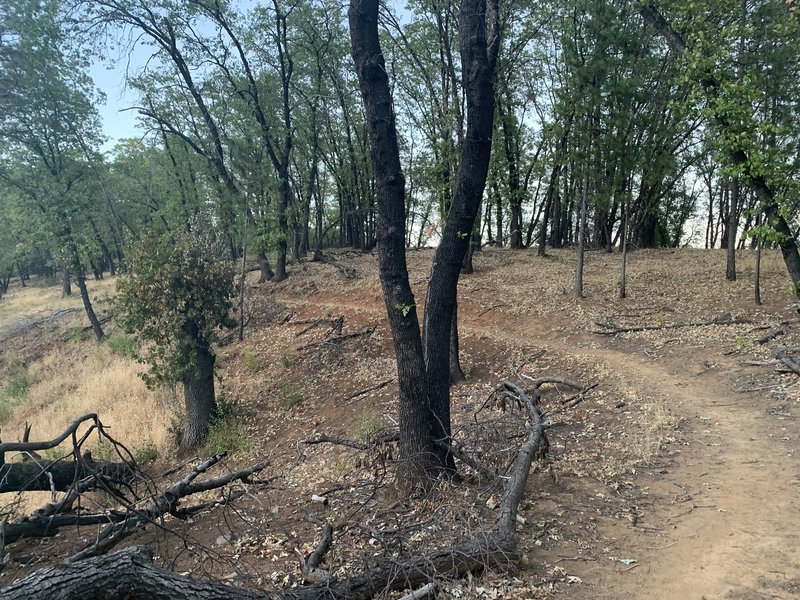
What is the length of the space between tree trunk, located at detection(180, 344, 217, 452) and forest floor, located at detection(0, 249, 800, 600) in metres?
0.62

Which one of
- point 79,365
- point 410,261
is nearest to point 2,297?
point 79,365

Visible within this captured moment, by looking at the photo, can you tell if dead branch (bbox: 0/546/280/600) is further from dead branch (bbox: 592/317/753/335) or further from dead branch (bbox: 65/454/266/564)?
dead branch (bbox: 592/317/753/335)

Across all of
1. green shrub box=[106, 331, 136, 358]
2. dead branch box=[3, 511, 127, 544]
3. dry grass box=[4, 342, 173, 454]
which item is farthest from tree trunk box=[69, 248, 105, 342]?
dead branch box=[3, 511, 127, 544]

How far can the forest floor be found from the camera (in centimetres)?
390

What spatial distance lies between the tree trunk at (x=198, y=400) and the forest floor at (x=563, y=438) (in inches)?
24.6

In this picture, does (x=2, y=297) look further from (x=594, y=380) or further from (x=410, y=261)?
(x=594, y=380)

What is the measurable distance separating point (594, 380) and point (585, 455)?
3.21 metres

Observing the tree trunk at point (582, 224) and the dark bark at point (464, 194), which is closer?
the dark bark at point (464, 194)

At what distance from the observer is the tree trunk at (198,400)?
10.1m

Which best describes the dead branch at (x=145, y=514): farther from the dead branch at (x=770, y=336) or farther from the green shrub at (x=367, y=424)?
the dead branch at (x=770, y=336)

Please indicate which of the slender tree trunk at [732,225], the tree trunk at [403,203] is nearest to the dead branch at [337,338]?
the tree trunk at [403,203]

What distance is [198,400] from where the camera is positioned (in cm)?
1030

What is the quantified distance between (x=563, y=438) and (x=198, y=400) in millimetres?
7316

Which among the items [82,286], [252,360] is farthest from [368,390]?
[82,286]
